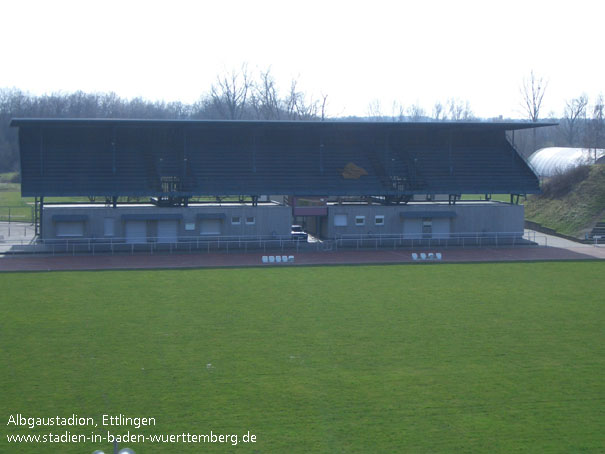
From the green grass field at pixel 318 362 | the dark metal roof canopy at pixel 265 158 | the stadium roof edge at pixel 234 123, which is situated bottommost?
the green grass field at pixel 318 362

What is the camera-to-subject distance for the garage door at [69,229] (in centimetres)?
3994

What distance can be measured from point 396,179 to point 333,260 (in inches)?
472

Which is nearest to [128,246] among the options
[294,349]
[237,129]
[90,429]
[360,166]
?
[237,129]

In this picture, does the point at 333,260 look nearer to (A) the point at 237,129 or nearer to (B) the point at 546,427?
(A) the point at 237,129

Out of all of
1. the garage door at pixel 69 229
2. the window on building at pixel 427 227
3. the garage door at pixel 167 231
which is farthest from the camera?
the window on building at pixel 427 227

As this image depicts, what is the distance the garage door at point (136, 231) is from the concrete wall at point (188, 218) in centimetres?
24

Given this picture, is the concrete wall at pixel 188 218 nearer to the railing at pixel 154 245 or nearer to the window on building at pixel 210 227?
the window on building at pixel 210 227

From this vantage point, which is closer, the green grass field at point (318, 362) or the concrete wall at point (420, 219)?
the green grass field at point (318, 362)

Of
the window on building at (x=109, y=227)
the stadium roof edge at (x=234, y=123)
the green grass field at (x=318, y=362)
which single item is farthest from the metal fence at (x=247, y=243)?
the green grass field at (x=318, y=362)

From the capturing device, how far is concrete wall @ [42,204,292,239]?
40.4 metres

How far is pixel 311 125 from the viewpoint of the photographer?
4500 cm

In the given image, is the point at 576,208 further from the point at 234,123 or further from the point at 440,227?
the point at 234,123

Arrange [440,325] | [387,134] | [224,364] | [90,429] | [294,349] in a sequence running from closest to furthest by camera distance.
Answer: [90,429]
[224,364]
[294,349]
[440,325]
[387,134]

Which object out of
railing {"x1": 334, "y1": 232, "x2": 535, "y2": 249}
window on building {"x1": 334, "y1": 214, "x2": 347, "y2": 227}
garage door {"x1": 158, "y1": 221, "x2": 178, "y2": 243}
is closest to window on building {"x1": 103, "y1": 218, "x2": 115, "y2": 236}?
garage door {"x1": 158, "y1": 221, "x2": 178, "y2": 243}
